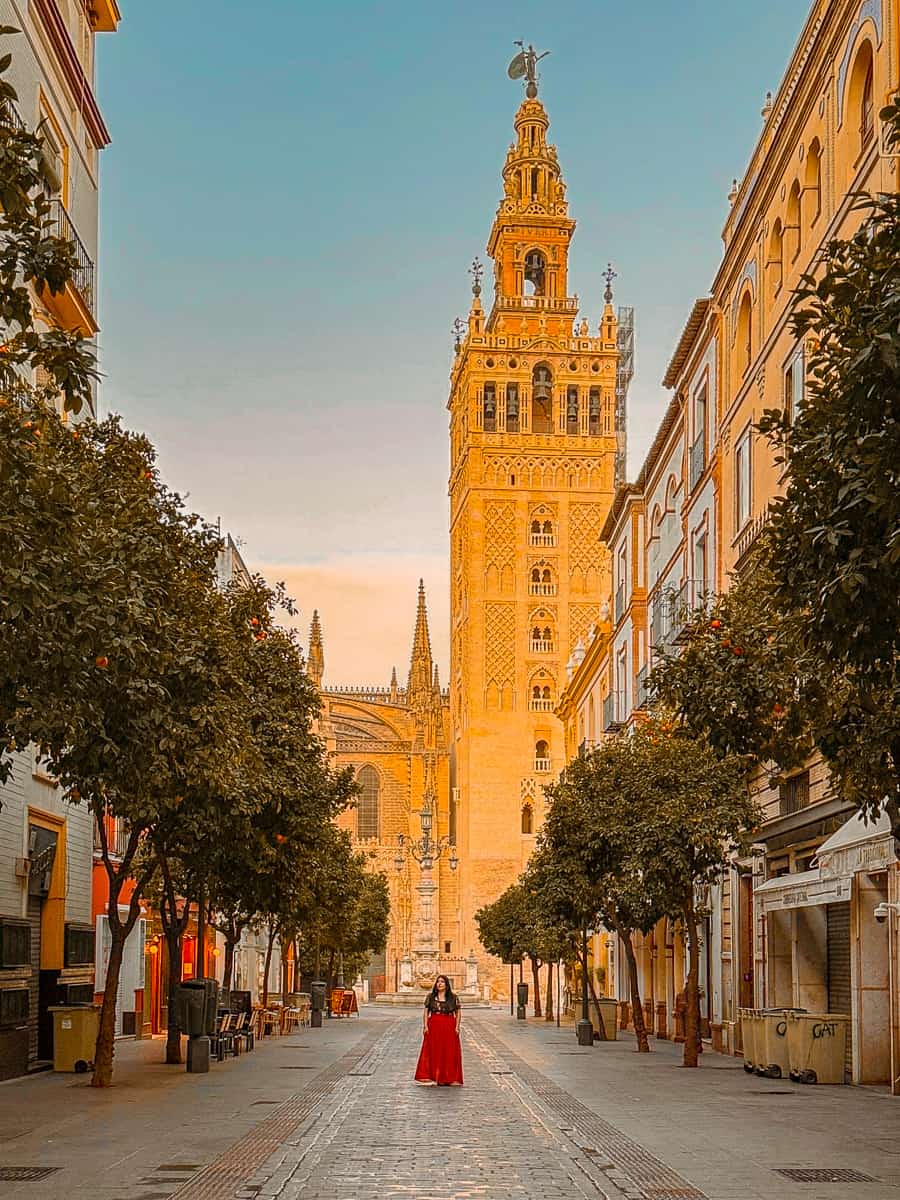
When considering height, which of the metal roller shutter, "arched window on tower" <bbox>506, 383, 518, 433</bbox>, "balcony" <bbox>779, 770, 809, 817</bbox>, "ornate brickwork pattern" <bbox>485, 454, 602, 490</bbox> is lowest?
the metal roller shutter

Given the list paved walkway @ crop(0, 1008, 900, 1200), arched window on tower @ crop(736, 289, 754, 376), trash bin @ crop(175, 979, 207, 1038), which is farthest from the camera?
arched window on tower @ crop(736, 289, 754, 376)

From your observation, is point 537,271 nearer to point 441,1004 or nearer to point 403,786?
point 403,786

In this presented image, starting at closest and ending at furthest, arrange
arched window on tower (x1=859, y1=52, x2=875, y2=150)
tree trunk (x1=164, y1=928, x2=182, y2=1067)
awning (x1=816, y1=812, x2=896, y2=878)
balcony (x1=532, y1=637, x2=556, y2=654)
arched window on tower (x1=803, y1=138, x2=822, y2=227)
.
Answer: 1. awning (x1=816, y1=812, x2=896, y2=878)
2. arched window on tower (x1=859, y1=52, x2=875, y2=150)
3. arched window on tower (x1=803, y1=138, x2=822, y2=227)
4. tree trunk (x1=164, y1=928, x2=182, y2=1067)
5. balcony (x1=532, y1=637, x2=556, y2=654)

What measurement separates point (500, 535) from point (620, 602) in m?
50.9

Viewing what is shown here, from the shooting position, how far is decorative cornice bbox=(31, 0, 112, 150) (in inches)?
1068

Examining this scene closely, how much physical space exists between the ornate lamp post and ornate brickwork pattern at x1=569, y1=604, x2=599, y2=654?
12623 mm

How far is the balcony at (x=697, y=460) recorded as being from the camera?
1486 inches

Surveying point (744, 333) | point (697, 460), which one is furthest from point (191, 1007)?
point (697, 460)

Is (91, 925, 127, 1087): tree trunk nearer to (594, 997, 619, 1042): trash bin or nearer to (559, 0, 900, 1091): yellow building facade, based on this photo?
(559, 0, 900, 1091): yellow building facade

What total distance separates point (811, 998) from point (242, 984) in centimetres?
4723

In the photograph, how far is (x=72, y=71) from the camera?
29.3 m

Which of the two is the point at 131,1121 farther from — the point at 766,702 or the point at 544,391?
the point at 544,391

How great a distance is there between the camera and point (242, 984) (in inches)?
2857

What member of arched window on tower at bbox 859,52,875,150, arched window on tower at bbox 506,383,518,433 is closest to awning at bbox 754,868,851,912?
arched window on tower at bbox 859,52,875,150
